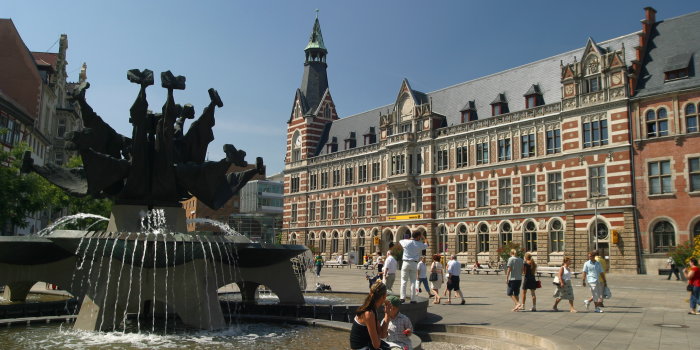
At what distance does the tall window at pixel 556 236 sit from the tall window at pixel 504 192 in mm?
4622

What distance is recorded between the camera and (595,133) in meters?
41.0

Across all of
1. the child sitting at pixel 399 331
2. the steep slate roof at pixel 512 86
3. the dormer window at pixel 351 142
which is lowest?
the child sitting at pixel 399 331

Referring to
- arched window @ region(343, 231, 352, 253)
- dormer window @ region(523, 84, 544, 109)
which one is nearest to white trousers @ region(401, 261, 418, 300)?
dormer window @ region(523, 84, 544, 109)

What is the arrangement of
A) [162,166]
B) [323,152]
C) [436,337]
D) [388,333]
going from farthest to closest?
[323,152] < [162,166] < [436,337] < [388,333]

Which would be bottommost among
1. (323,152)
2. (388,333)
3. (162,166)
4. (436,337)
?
(436,337)

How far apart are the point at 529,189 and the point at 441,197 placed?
30.8ft

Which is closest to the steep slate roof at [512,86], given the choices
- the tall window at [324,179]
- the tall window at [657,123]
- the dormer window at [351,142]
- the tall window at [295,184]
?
the dormer window at [351,142]

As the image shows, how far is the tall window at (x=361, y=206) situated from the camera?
2404 inches

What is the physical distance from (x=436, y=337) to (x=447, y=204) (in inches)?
1583

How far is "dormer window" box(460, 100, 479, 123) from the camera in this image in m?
51.7

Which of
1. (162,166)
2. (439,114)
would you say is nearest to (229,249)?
(162,166)

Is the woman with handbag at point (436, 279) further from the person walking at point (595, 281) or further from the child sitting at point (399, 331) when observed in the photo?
the child sitting at point (399, 331)

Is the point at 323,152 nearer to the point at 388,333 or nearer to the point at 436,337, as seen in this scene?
the point at 436,337

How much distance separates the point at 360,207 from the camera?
203ft
